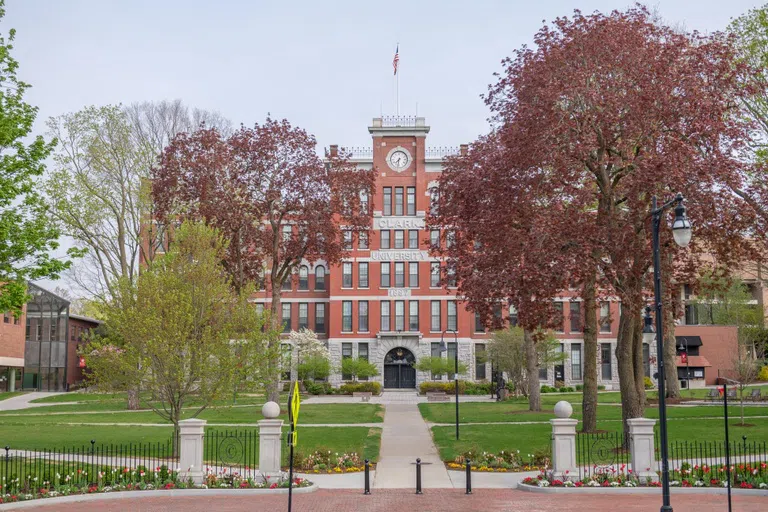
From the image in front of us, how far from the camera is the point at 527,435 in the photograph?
94.0 feet

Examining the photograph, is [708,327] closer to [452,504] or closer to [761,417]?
[761,417]

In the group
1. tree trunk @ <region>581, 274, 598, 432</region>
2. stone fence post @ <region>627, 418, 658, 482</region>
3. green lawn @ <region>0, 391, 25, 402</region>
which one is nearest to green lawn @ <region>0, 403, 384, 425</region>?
tree trunk @ <region>581, 274, 598, 432</region>

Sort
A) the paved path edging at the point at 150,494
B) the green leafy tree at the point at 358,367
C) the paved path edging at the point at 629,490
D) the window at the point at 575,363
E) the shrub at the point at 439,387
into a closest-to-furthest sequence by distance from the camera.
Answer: the paved path edging at the point at 150,494, the paved path edging at the point at 629,490, the shrub at the point at 439,387, the green leafy tree at the point at 358,367, the window at the point at 575,363

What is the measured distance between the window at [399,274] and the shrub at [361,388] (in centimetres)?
954

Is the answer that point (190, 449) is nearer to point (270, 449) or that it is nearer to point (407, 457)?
point (270, 449)

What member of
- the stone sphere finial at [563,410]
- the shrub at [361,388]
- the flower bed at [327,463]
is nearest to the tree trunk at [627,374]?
the stone sphere finial at [563,410]

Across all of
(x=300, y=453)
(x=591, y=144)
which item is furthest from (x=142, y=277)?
(x=591, y=144)

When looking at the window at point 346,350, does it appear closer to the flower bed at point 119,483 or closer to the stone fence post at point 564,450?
the flower bed at point 119,483

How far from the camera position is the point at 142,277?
24359 mm

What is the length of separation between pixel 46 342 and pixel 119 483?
55323 millimetres

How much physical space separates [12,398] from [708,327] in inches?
2259

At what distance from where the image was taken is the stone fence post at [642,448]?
63.2ft

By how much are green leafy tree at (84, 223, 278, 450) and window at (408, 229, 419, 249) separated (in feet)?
149

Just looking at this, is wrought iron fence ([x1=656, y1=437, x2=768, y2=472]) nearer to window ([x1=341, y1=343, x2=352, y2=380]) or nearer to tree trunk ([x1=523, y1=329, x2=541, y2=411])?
tree trunk ([x1=523, y1=329, x2=541, y2=411])
